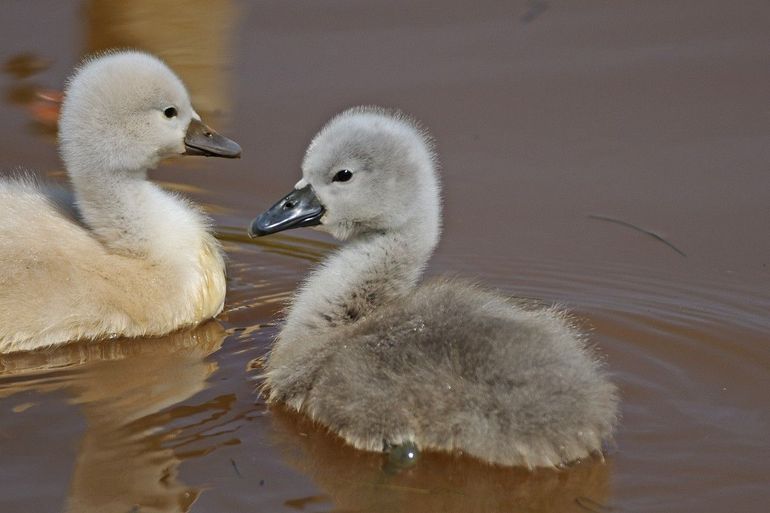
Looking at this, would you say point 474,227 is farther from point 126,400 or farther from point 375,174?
point 126,400

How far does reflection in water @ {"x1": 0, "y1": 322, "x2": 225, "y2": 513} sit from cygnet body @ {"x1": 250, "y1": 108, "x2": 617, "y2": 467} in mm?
390

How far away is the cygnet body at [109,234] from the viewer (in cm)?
529

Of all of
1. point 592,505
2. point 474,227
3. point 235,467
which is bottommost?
point 474,227

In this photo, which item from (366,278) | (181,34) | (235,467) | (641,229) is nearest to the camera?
(235,467)

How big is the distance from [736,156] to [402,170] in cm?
271

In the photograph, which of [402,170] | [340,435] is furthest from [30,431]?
[402,170]

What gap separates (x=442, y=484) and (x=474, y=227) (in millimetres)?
2335

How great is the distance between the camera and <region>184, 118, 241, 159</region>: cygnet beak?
19.1 feet

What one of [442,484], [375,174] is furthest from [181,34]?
[442,484]

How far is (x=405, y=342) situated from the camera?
4.46m

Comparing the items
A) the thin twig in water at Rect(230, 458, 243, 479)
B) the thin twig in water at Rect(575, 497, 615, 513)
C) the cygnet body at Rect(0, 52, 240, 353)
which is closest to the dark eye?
the cygnet body at Rect(0, 52, 240, 353)

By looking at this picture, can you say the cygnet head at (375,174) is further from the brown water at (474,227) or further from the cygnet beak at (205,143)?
the cygnet beak at (205,143)

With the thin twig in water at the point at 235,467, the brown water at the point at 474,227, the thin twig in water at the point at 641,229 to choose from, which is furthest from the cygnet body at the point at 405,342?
the thin twig in water at the point at 641,229

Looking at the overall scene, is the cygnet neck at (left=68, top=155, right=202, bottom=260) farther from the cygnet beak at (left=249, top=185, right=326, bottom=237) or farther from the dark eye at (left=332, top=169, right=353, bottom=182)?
the dark eye at (left=332, top=169, right=353, bottom=182)
